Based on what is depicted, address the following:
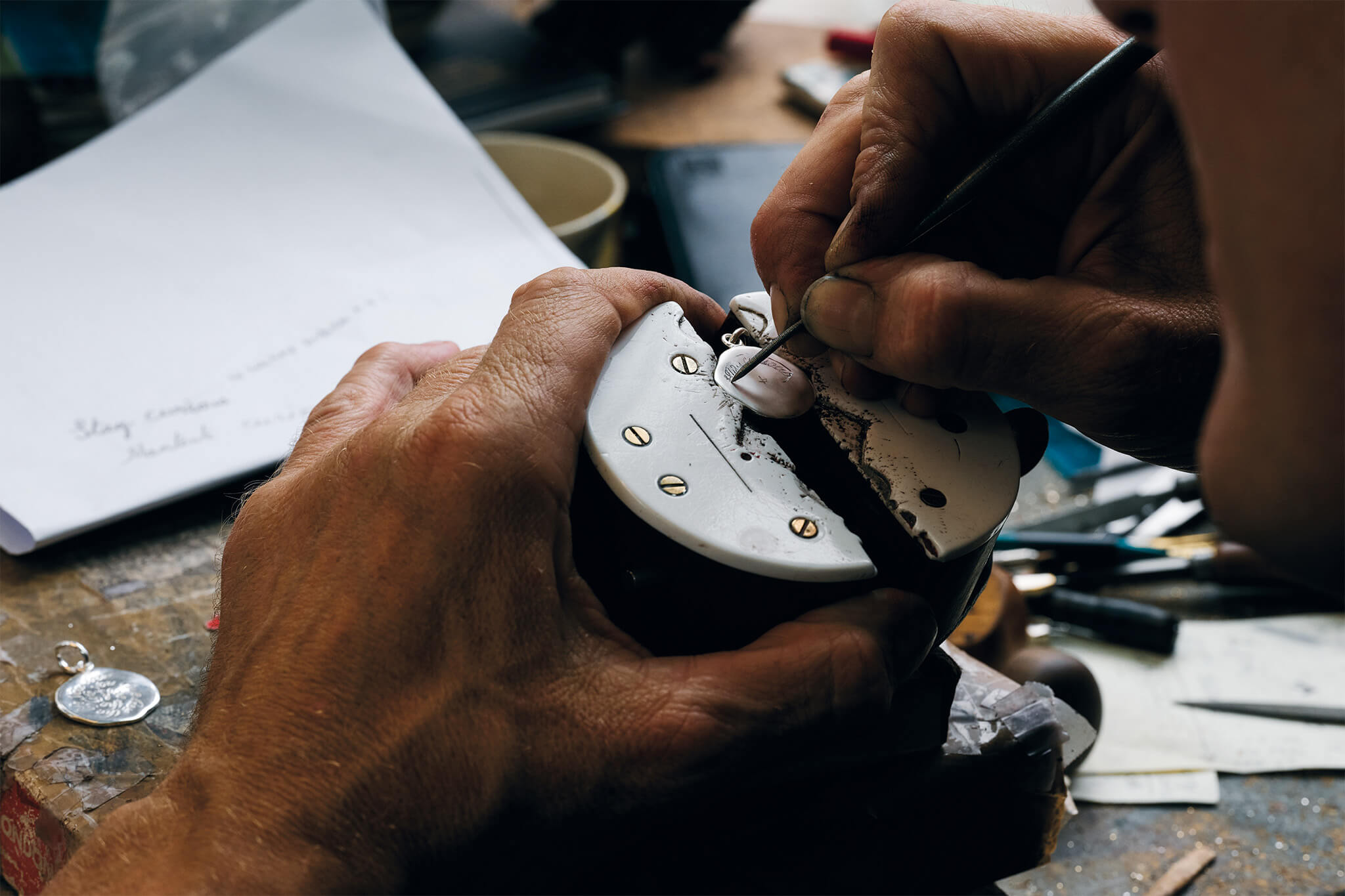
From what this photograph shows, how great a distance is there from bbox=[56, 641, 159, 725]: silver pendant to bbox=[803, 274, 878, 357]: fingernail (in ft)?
2.06

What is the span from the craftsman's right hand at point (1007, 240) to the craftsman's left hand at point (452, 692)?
208 millimetres

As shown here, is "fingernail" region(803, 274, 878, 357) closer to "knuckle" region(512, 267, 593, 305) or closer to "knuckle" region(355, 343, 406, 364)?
"knuckle" region(512, 267, 593, 305)

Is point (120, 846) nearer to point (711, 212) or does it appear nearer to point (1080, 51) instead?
point (1080, 51)

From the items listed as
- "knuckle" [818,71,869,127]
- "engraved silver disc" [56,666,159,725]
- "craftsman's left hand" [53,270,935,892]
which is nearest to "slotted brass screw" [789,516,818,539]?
"craftsman's left hand" [53,270,935,892]

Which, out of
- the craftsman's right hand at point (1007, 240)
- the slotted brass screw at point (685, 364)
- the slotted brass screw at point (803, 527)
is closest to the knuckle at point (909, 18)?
the craftsman's right hand at point (1007, 240)

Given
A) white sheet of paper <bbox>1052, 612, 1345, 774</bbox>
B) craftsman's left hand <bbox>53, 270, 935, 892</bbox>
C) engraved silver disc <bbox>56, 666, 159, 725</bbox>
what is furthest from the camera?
white sheet of paper <bbox>1052, 612, 1345, 774</bbox>

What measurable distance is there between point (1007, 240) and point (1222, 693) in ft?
2.15

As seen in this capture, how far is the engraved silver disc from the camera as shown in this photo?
746 mm

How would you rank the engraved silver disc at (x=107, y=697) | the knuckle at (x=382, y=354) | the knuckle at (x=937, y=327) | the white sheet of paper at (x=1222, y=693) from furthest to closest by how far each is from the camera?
1. the white sheet of paper at (x=1222, y=693)
2. the knuckle at (x=382, y=354)
3. the engraved silver disc at (x=107, y=697)
4. the knuckle at (x=937, y=327)

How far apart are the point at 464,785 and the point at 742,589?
204 mm

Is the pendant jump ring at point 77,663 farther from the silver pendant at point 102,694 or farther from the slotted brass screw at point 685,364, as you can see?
Answer: the slotted brass screw at point 685,364

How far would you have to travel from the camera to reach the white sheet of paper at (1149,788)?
0.97 metres

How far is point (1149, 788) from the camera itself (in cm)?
98

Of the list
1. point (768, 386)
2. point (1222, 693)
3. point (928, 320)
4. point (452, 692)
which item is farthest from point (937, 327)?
point (1222, 693)
